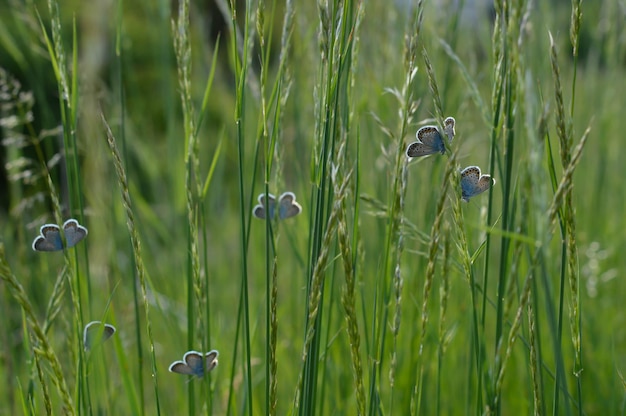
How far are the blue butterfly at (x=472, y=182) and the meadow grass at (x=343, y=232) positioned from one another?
0.03 metres

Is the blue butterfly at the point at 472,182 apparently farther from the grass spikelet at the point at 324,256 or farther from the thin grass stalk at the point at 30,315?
the thin grass stalk at the point at 30,315

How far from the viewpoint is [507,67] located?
0.82 metres

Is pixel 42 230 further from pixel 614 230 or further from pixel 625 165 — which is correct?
pixel 625 165

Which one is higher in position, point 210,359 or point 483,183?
point 483,183

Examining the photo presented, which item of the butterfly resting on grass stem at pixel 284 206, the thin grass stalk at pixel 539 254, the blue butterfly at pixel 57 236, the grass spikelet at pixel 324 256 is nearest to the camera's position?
the thin grass stalk at pixel 539 254

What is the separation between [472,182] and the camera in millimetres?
869

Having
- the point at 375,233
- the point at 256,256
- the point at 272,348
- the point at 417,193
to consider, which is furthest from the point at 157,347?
the point at 272,348

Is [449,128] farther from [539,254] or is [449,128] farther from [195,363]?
[195,363]

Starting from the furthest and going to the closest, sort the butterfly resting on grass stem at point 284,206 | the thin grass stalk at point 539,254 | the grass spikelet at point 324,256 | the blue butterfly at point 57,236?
1. the butterfly resting on grass stem at point 284,206
2. the blue butterfly at point 57,236
3. the grass spikelet at point 324,256
4. the thin grass stalk at point 539,254

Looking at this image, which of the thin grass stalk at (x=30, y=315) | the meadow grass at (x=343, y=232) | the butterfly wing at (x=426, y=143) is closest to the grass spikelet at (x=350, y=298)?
the meadow grass at (x=343, y=232)

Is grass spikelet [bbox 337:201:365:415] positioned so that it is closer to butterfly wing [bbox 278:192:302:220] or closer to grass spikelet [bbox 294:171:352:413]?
grass spikelet [bbox 294:171:352:413]

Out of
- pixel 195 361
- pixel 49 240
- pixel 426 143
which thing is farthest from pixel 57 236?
pixel 426 143

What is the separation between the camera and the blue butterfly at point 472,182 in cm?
86

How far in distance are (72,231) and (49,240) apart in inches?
1.7
